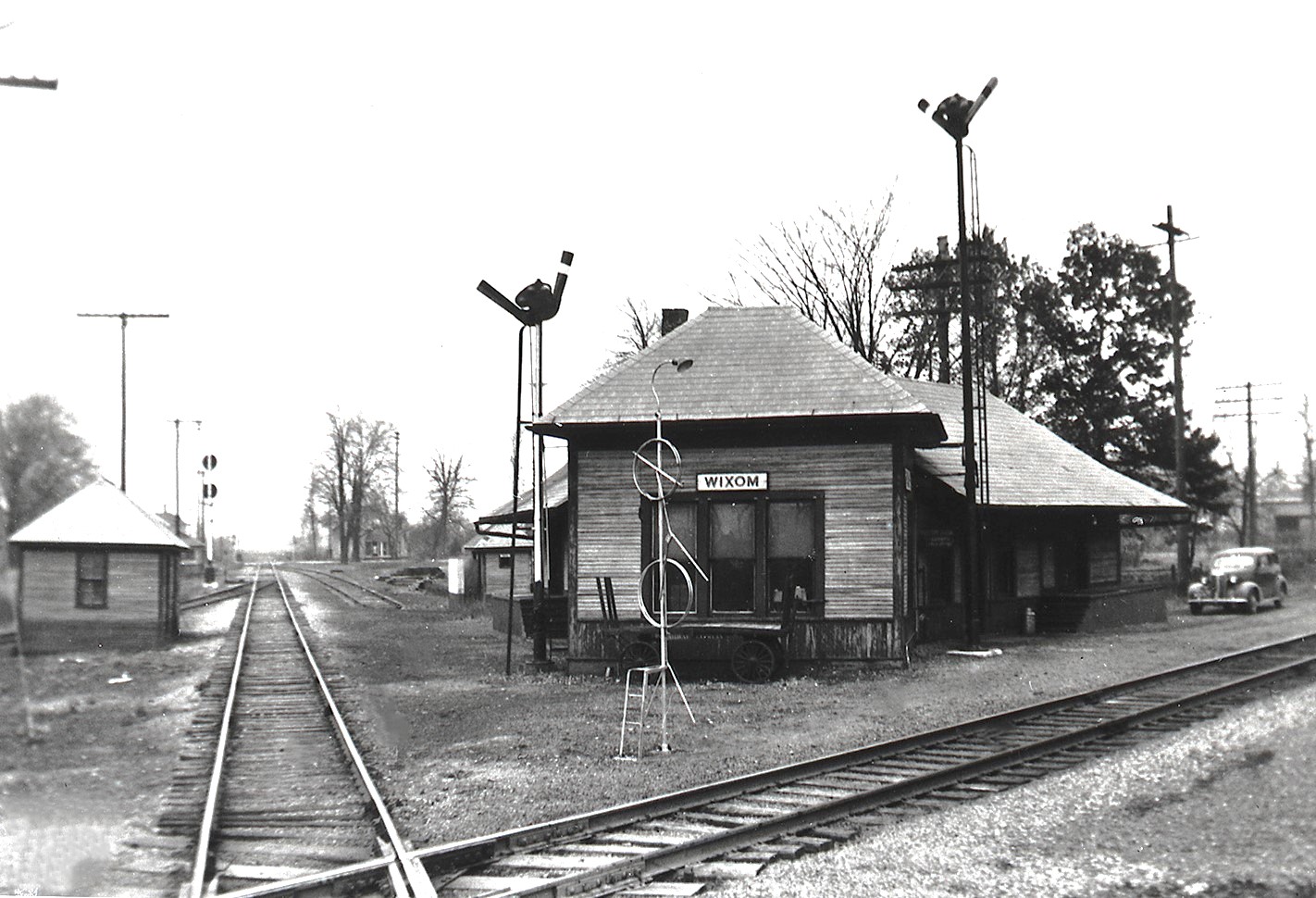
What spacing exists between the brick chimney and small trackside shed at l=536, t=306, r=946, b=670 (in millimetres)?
5544

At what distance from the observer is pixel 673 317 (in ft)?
84.6

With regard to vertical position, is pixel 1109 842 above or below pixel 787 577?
below

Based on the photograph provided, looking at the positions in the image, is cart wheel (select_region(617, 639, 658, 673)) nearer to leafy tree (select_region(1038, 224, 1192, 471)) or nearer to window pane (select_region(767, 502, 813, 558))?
window pane (select_region(767, 502, 813, 558))

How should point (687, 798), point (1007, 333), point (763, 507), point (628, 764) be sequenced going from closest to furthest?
1. point (687, 798)
2. point (628, 764)
3. point (763, 507)
4. point (1007, 333)

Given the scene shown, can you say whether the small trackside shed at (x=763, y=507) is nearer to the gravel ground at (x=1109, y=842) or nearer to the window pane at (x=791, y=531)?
the window pane at (x=791, y=531)

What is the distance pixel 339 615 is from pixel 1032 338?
28.6 meters

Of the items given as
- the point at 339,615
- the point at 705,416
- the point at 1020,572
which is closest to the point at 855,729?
the point at 705,416

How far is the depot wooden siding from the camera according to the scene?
1919 cm

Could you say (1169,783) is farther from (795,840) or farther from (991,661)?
(991,661)

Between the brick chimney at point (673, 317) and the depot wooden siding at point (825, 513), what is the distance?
6343mm

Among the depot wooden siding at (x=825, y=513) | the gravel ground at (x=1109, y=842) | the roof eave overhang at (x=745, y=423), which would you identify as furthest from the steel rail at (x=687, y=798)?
the roof eave overhang at (x=745, y=423)

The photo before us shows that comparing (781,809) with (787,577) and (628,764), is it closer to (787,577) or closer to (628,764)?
(628,764)

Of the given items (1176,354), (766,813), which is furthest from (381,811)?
(1176,354)

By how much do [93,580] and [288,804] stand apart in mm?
16832
